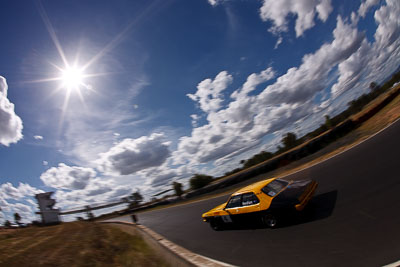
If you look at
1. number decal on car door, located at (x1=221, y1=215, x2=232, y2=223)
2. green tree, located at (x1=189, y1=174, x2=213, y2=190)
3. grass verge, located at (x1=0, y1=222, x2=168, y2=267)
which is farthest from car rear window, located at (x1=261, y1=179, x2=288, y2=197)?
green tree, located at (x1=189, y1=174, x2=213, y2=190)

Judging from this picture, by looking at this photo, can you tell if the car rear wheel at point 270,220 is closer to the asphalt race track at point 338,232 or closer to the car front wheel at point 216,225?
the asphalt race track at point 338,232

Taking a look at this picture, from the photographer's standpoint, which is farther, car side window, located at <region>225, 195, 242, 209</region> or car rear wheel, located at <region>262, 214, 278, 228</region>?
car side window, located at <region>225, 195, 242, 209</region>

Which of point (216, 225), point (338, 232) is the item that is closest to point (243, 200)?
point (216, 225)

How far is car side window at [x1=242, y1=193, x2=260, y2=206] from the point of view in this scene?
527 centimetres

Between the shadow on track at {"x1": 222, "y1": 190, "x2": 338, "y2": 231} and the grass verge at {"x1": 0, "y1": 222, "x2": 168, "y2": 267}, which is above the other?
the grass verge at {"x1": 0, "y1": 222, "x2": 168, "y2": 267}

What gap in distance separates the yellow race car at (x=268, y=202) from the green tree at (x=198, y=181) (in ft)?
54.5

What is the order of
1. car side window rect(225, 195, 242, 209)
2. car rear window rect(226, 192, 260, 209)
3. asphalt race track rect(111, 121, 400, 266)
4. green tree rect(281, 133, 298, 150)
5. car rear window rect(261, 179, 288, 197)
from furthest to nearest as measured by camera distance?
green tree rect(281, 133, 298, 150)
car side window rect(225, 195, 242, 209)
car rear window rect(226, 192, 260, 209)
car rear window rect(261, 179, 288, 197)
asphalt race track rect(111, 121, 400, 266)

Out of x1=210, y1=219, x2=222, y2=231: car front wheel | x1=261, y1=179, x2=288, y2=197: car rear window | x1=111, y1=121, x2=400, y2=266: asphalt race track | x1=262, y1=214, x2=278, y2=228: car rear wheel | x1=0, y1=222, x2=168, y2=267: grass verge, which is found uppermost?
x1=0, y1=222, x2=168, y2=267: grass verge

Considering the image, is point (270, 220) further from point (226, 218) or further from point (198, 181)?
point (198, 181)

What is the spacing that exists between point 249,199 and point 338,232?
7.21 ft

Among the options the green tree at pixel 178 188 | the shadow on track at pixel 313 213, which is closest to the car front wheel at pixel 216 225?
the shadow on track at pixel 313 213

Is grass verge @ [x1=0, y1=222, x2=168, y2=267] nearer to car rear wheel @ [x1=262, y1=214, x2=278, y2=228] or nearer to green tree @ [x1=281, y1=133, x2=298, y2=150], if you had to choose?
car rear wheel @ [x1=262, y1=214, x2=278, y2=228]

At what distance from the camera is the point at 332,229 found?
3.87 m

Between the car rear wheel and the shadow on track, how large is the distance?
11cm
